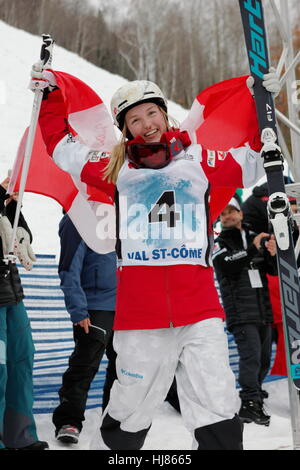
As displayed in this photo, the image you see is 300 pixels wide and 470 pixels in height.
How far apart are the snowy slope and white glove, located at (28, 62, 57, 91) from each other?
366 inches

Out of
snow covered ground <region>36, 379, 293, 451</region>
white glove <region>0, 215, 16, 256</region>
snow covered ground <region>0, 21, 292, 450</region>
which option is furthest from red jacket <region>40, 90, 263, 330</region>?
snow covered ground <region>36, 379, 293, 451</region>

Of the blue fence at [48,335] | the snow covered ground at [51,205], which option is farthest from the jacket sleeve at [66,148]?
the blue fence at [48,335]

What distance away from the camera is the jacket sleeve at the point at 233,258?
607 centimetres

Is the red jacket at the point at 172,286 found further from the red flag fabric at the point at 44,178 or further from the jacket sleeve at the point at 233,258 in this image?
the jacket sleeve at the point at 233,258

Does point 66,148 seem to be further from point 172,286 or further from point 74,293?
point 74,293

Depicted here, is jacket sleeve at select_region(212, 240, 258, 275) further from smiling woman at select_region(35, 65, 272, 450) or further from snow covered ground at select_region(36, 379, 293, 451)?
smiling woman at select_region(35, 65, 272, 450)

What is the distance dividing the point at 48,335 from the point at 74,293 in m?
1.18

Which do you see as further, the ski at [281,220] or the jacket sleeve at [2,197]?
the jacket sleeve at [2,197]

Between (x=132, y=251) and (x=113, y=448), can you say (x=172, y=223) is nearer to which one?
(x=132, y=251)

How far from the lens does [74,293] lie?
15.7 feet

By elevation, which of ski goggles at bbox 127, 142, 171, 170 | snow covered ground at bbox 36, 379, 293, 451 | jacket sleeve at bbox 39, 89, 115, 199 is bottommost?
snow covered ground at bbox 36, 379, 293, 451

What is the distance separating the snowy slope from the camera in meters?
14.6

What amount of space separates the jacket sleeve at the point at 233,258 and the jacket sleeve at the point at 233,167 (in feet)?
9.14

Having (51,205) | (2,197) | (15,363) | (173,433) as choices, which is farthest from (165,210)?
(51,205)
